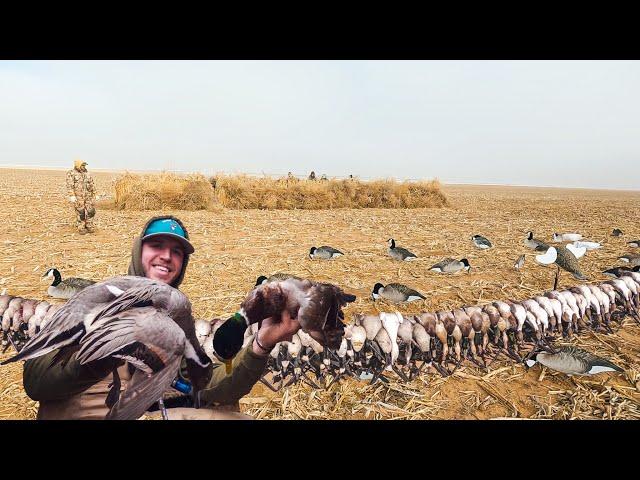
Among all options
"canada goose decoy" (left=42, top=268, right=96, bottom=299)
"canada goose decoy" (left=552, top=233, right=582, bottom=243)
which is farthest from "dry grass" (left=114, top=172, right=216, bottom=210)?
"canada goose decoy" (left=552, top=233, right=582, bottom=243)

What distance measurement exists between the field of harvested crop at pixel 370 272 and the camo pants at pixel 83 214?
397mm

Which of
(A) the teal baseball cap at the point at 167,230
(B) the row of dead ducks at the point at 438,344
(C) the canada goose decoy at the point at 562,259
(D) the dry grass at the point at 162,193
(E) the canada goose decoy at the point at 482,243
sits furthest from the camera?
(D) the dry grass at the point at 162,193

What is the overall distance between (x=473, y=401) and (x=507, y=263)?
19.2ft

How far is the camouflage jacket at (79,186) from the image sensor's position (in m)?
10.2

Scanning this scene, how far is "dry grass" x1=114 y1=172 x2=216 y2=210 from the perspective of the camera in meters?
15.9

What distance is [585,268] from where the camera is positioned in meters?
7.90

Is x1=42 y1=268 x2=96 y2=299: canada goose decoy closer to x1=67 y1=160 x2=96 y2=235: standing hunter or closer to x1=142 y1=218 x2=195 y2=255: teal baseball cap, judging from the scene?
x1=142 y1=218 x2=195 y2=255: teal baseball cap

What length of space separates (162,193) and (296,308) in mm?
16459

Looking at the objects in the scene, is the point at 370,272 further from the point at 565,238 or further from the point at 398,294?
the point at 565,238

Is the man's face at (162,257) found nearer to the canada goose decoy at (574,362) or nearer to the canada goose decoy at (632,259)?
the canada goose decoy at (574,362)

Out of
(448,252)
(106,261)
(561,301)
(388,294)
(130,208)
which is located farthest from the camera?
(130,208)

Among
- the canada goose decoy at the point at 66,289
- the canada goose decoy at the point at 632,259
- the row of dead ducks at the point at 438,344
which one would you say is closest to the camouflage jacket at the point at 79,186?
the canada goose decoy at the point at 66,289

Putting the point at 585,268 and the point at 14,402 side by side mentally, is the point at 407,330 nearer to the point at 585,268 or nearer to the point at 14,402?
the point at 14,402
